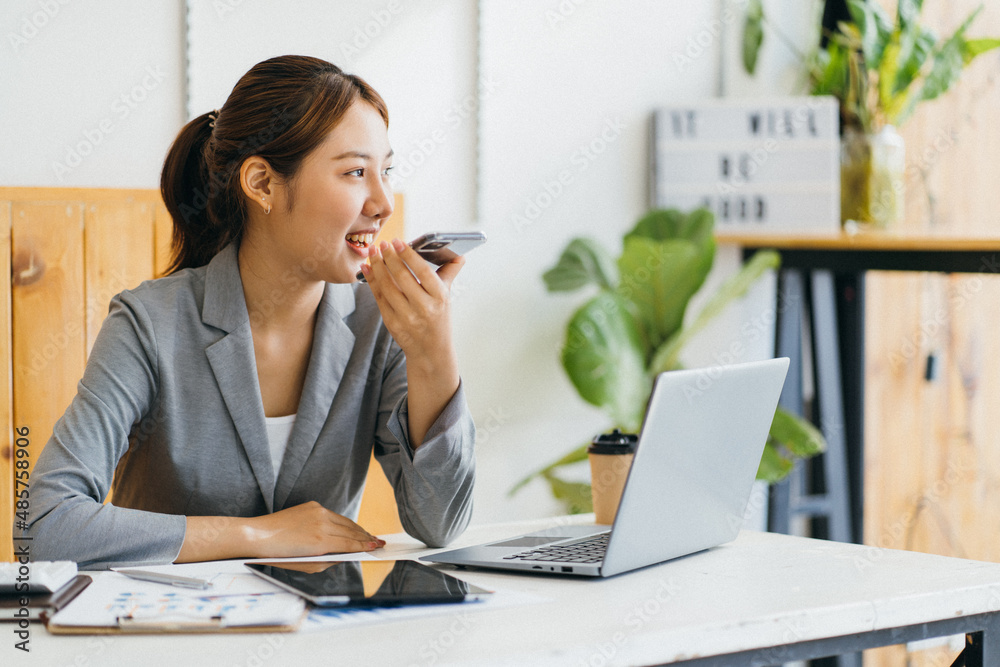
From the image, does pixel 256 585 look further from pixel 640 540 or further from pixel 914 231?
pixel 914 231

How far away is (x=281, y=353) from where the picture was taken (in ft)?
4.97

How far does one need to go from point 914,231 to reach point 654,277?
0.65 meters

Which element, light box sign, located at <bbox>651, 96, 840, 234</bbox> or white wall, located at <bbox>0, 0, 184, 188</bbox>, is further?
light box sign, located at <bbox>651, 96, 840, 234</bbox>

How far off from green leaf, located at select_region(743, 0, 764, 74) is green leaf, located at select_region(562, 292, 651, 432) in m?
0.88

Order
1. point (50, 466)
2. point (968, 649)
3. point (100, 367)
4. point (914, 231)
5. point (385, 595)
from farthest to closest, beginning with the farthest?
point (914, 231)
point (100, 367)
point (50, 466)
point (968, 649)
point (385, 595)

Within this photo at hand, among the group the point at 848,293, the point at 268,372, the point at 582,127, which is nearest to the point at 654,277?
the point at 582,127

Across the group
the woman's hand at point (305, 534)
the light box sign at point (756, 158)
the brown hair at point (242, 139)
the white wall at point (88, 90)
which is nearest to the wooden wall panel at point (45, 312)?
the white wall at point (88, 90)

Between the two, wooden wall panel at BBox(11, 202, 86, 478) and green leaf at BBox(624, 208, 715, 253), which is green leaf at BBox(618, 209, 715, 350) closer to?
green leaf at BBox(624, 208, 715, 253)

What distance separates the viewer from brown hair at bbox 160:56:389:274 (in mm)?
1455

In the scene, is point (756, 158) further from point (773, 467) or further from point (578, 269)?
point (773, 467)

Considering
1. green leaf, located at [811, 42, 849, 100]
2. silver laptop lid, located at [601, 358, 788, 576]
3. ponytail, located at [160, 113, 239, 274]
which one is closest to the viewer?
silver laptop lid, located at [601, 358, 788, 576]

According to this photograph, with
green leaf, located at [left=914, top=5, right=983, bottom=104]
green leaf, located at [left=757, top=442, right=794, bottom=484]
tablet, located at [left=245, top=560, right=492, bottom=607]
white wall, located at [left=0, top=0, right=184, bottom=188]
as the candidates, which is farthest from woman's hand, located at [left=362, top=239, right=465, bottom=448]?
green leaf, located at [left=914, top=5, right=983, bottom=104]

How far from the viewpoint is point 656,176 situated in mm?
2840

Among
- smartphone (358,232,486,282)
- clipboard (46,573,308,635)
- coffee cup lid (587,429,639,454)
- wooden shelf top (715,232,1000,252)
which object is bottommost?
clipboard (46,573,308,635)
